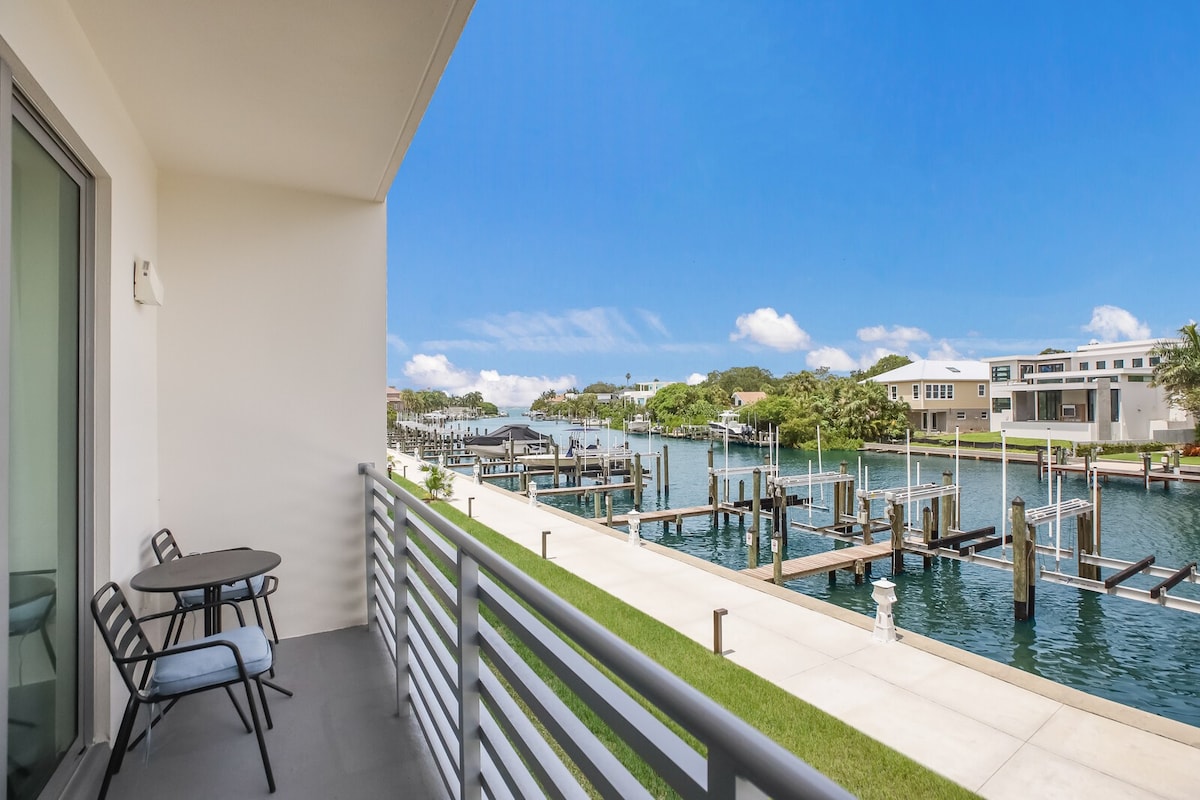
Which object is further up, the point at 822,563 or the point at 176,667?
the point at 176,667

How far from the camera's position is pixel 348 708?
7.99 ft

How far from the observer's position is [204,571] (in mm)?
2367

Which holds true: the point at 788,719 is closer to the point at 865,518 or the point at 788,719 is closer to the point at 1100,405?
the point at 865,518

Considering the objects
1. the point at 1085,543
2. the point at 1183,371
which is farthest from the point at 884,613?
the point at 1183,371

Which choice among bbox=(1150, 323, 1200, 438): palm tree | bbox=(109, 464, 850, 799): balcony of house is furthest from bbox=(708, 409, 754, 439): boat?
bbox=(109, 464, 850, 799): balcony of house

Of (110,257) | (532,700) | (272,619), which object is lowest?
(272,619)

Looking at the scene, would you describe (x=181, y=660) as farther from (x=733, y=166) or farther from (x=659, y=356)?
(x=659, y=356)

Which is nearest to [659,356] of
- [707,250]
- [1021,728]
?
[707,250]

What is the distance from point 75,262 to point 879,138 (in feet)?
306

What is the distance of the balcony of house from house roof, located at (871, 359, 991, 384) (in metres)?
40.4

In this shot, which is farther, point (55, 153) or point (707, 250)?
point (707, 250)

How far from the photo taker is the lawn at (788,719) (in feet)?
10.2

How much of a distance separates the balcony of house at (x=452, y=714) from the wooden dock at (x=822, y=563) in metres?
5.34

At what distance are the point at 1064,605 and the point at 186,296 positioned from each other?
1148 centimetres
